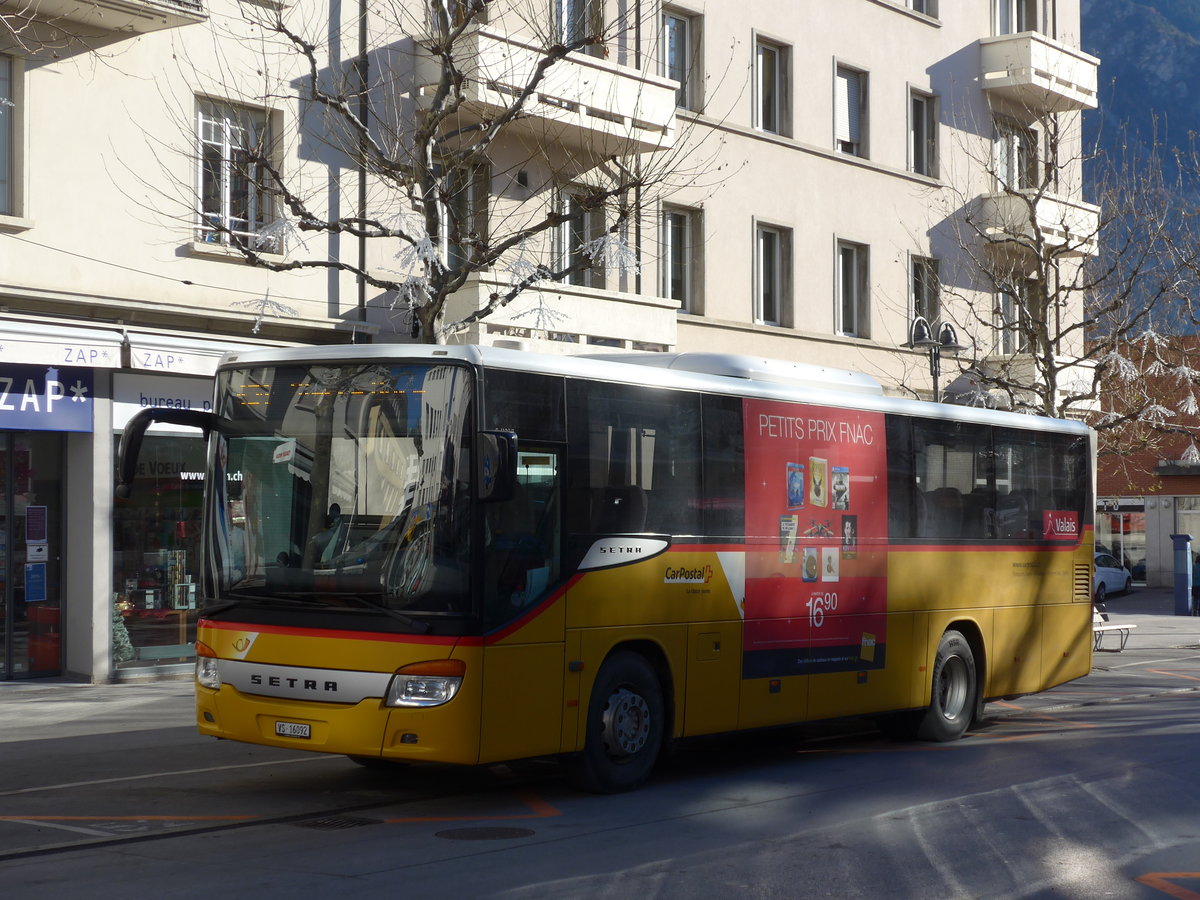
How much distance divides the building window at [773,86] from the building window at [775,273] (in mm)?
1867

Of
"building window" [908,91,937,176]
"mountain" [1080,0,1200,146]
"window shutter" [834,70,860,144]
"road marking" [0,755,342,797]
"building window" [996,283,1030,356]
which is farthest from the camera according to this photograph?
"mountain" [1080,0,1200,146]

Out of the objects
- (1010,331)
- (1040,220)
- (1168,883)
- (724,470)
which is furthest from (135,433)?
(1010,331)

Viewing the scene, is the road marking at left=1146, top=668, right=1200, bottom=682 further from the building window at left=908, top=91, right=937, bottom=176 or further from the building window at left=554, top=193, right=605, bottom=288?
the building window at left=908, top=91, right=937, bottom=176

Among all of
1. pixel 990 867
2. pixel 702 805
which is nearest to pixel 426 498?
pixel 702 805

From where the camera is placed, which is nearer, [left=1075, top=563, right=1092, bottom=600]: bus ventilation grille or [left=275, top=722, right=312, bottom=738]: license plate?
[left=275, top=722, right=312, bottom=738]: license plate

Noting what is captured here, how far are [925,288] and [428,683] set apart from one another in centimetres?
2365

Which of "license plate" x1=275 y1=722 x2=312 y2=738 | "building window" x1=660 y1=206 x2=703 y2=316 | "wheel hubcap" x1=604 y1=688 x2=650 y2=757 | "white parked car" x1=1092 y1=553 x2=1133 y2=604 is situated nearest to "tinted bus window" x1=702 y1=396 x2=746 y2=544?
"wheel hubcap" x1=604 y1=688 x2=650 y2=757

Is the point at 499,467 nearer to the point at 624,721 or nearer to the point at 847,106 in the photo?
the point at 624,721

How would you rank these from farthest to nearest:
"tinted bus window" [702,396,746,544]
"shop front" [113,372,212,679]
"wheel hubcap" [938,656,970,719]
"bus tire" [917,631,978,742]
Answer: "shop front" [113,372,212,679], "wheel hubcap" [938,656,970,719], "bus tire" [917,631,978,742], "tinted bus window" [702,396,746,544]

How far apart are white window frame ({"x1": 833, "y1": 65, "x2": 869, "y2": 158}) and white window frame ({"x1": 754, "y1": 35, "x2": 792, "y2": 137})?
58.7 inches

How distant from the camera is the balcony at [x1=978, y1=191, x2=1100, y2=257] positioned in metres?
30.4

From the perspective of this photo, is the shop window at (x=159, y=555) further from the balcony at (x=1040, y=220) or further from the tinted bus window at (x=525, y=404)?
the balcony at (x=1040, y=220)

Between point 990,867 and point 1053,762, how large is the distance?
4.45 meters

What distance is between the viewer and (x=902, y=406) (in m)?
13.5
